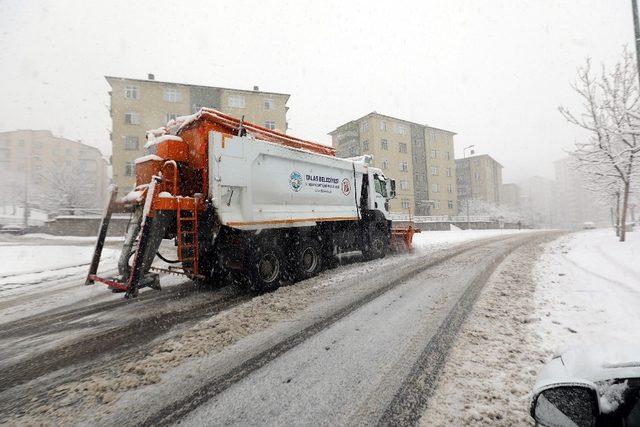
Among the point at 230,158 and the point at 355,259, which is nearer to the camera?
the point at 230,158

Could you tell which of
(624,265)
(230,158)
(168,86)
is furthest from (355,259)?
(168,86)

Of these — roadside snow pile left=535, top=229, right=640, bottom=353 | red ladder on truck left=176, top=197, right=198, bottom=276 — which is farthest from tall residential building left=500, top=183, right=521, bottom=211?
red ladder on truck left=176, top=197, right=198, bottom=276

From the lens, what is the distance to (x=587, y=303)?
4438 mm

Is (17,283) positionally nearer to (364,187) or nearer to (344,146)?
(364,187)

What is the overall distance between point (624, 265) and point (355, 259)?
6760 mm

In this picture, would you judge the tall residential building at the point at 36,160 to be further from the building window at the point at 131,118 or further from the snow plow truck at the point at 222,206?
the snow plow truck at the point at 222,206

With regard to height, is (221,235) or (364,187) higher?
(364,187)

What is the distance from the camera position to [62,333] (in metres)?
4.04

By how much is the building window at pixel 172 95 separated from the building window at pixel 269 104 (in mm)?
8925

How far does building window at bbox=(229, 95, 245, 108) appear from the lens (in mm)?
32219

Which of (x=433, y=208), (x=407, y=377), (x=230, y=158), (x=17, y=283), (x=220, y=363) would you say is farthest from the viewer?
(x=433, y=208)

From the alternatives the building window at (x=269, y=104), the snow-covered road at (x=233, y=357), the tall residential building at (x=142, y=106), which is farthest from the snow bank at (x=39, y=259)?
the building window at (x=269, y=104)

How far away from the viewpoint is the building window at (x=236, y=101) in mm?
32219

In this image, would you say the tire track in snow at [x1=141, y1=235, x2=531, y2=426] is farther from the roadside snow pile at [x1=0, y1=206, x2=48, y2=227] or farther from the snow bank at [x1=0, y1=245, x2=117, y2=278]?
the roadside snow pile at [x1=0, y1=206, x2=48, y2=227]
